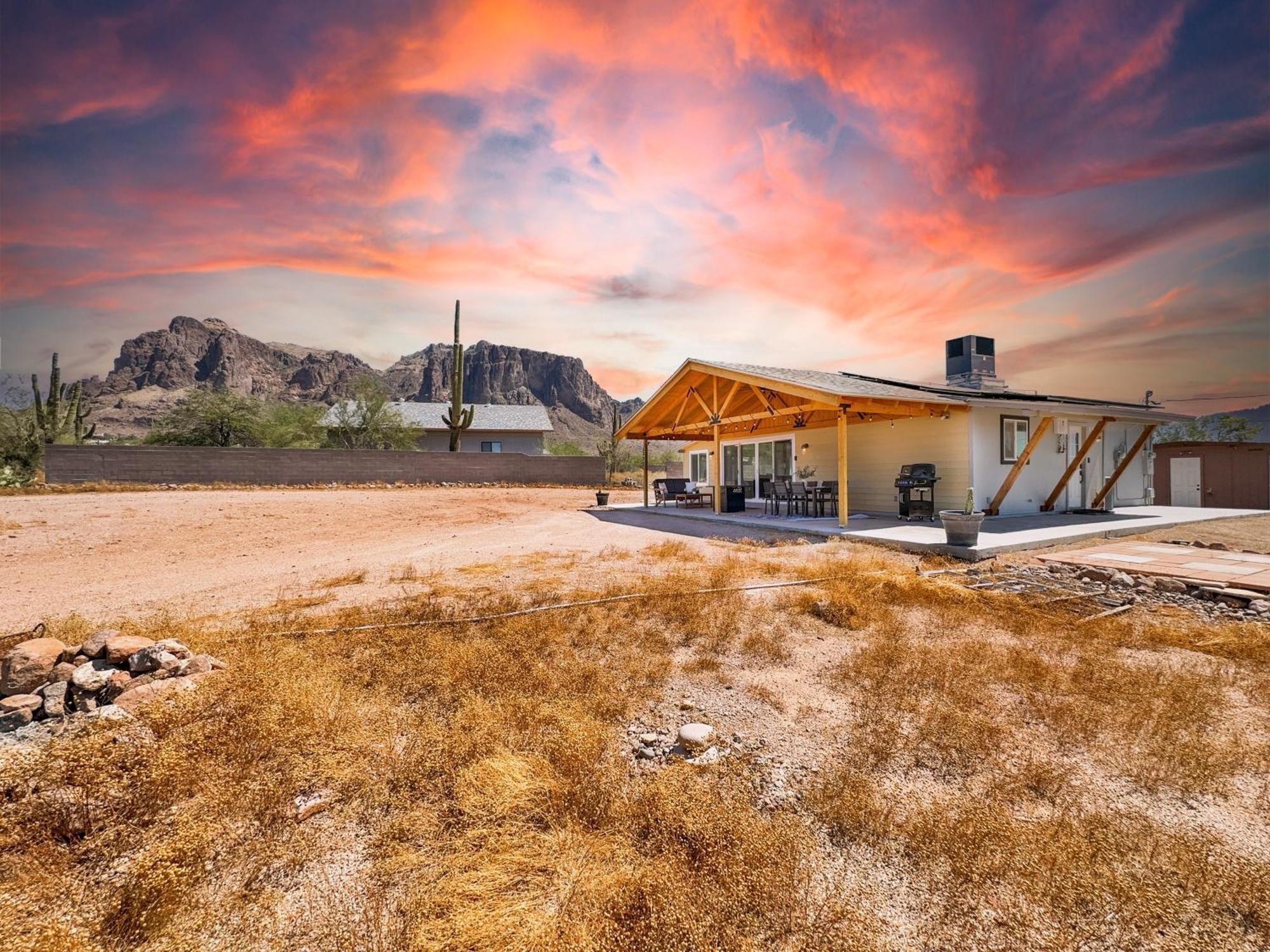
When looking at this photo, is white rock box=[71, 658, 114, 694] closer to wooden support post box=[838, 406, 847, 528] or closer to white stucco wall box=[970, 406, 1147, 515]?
wooden support post box=[838, 406, 847, 528]

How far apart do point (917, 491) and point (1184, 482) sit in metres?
11.8

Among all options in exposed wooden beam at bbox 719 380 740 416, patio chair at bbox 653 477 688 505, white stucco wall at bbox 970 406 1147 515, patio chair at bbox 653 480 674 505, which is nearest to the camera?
white stucco wall at bbox 970 406 1147 515

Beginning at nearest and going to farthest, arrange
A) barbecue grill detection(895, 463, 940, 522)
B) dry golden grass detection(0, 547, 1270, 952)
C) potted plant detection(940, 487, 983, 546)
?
dry golden grass detection(0, 547, 1270, 952) < potted plant detection(940, 487, 983, 546) < barbecue grill detection(895, 463, 940, 522)

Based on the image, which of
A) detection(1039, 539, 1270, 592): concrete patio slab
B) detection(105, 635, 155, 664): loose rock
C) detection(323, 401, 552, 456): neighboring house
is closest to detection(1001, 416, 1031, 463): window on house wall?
detection(1039, 539, 1270, 592): concrete patio slab

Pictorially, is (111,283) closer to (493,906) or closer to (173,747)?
(173,747)

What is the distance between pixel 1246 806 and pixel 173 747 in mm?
4974

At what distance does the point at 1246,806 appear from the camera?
227 cm

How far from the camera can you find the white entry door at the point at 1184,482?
16.1 metres

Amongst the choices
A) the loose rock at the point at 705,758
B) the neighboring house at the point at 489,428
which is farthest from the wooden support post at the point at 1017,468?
the neighboring house at the point at 489,428

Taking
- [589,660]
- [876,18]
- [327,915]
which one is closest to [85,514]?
[589,660]

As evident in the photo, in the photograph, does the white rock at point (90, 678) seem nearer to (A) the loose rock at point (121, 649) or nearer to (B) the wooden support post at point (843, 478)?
(A) the loose rock at point (121, 649)

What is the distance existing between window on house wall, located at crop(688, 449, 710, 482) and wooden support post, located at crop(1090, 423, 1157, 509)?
1162 centimetres

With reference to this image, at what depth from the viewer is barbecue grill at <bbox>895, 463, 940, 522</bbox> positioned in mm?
11188

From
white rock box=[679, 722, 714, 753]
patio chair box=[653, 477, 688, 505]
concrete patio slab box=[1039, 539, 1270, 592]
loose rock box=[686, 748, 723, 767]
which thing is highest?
patio chair box=[653, 477, 688, 505]
